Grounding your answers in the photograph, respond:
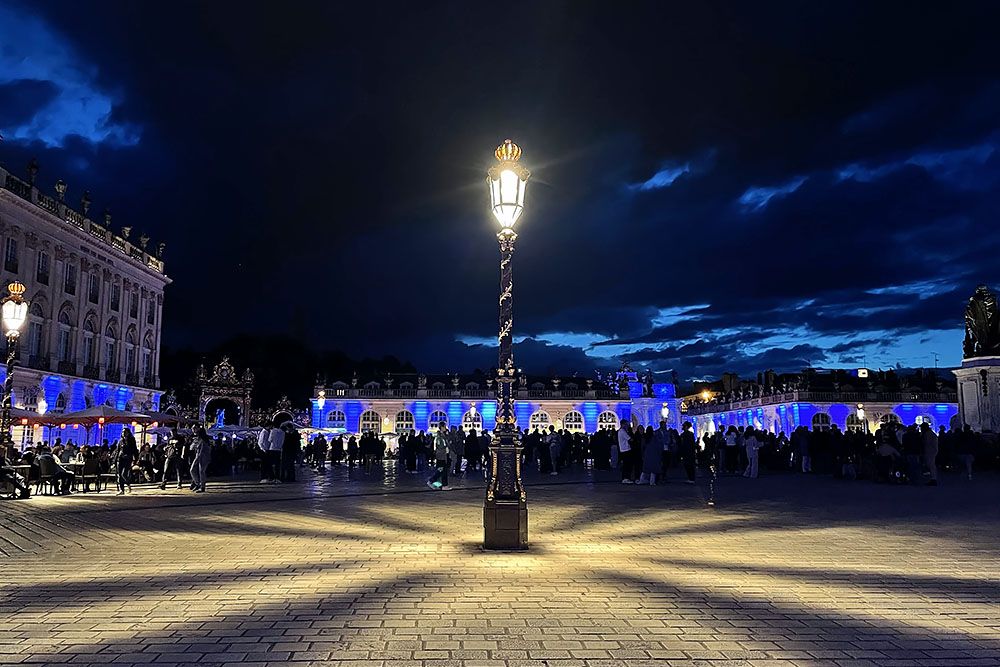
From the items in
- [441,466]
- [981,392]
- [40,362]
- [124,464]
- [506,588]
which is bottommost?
[506,588]

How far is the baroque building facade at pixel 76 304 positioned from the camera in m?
39.4

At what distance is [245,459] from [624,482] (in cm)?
1681

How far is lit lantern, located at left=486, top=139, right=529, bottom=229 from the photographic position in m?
9.13

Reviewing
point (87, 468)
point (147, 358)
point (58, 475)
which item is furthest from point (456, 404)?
point (58, 475)

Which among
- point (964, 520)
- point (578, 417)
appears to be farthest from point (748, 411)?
point (964, 520)

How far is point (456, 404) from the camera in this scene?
69688 mm

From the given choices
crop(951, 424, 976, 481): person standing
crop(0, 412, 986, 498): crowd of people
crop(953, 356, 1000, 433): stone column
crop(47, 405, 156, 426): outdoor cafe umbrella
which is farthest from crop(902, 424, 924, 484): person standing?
crop(47, 405, 156, 426): outdoor cafe umbrella

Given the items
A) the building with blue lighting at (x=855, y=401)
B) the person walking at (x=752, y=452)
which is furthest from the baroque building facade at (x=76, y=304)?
the building with blue lighting at (x=855, y=401)

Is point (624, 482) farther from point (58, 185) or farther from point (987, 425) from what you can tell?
point (58, 185)

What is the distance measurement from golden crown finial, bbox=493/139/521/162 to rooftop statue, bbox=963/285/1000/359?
22.8 meters

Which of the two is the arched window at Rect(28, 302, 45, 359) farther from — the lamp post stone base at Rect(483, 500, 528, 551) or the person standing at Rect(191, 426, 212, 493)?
the lamp post stone base at Rect(483, 500, 528, 551)

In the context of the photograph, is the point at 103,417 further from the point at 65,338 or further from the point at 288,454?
the point at 65,338

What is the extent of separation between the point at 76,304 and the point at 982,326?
47806 mm

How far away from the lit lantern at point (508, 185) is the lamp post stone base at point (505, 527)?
3.52m
